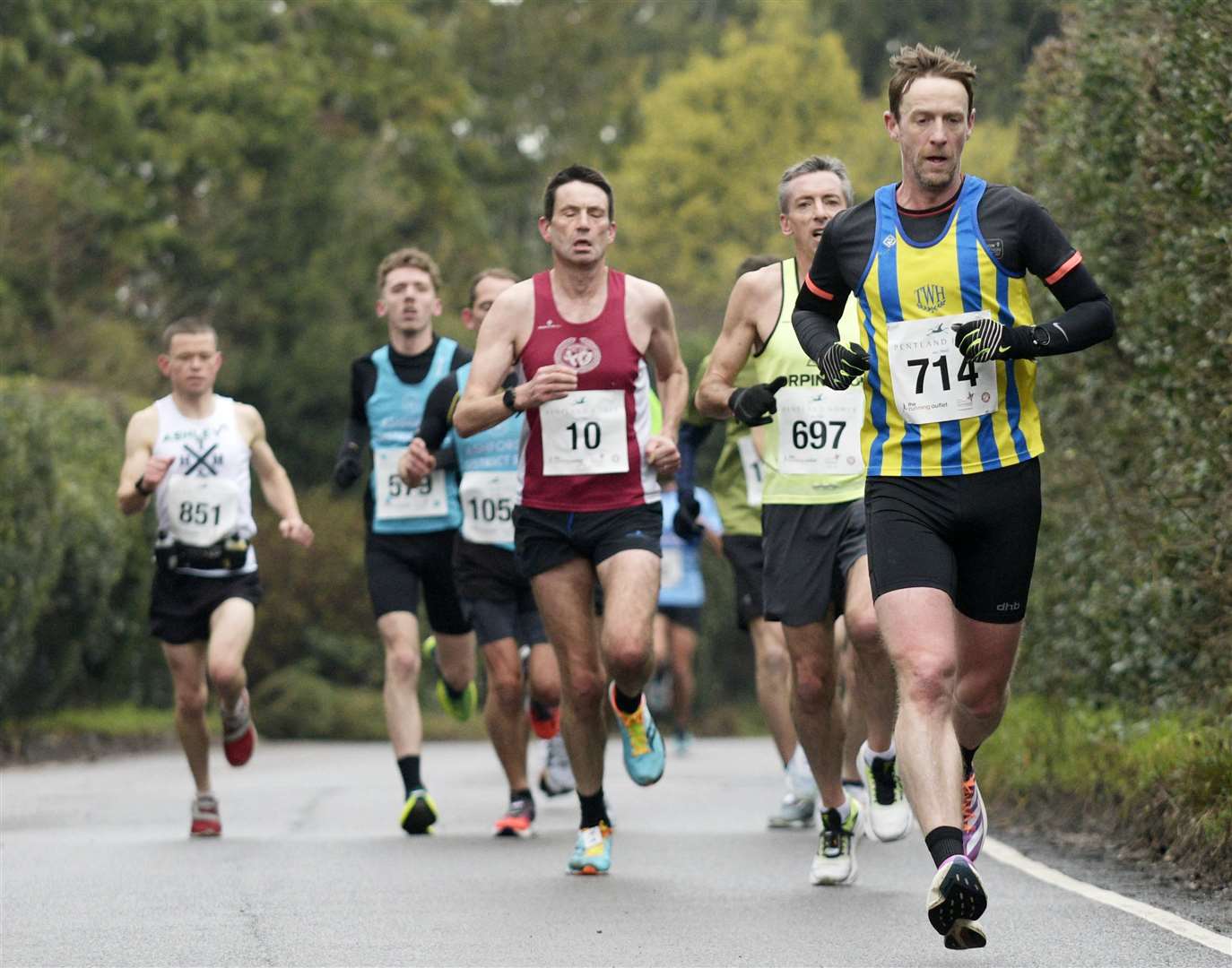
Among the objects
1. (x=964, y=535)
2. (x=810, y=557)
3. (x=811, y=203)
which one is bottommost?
(x=810, y=557)

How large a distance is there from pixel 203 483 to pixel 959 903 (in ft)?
19.6

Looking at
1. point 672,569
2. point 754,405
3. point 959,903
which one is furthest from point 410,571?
point 672,569

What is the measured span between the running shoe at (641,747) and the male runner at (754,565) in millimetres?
2236

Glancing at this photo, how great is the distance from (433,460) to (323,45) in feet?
87.8

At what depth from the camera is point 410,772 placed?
1120 cm

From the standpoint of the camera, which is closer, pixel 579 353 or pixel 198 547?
pixel 579 353

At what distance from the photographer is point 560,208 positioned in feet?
30.1

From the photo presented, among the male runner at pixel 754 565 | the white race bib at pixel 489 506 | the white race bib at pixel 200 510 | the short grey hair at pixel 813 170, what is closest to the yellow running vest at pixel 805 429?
the short grey hair at pixel 813 170

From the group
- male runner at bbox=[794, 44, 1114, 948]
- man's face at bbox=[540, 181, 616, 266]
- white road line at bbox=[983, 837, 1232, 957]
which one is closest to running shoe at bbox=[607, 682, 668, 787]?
white road line at bbox=[983, 837, 1232, 957]

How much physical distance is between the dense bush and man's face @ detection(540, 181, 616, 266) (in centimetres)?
236

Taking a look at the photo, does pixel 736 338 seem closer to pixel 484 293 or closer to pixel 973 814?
pixel 973 814

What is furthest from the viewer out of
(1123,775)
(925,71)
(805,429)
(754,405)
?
(1123,775)

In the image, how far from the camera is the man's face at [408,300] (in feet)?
38.6

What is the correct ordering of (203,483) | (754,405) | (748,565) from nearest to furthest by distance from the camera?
(754,405), (203,483), (748,565)
